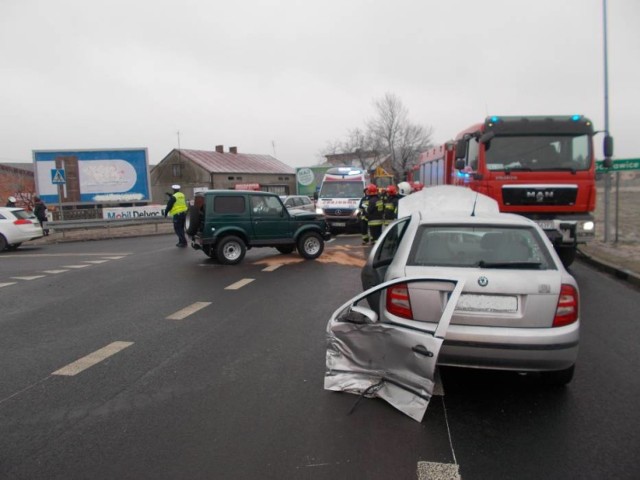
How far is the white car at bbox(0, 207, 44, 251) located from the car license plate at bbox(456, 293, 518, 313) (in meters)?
16.6

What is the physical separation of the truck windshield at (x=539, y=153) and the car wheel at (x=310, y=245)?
4644mm

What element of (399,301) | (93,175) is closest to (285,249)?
(399,301)

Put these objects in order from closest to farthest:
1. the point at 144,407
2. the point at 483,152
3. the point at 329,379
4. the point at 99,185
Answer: the point at 144,407
the point at 329,379
the point at 483,152
the point at 99,185

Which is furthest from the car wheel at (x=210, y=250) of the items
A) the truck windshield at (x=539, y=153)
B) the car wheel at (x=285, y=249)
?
the truck windshield at (x=539, y=153)

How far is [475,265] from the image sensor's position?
159 inches

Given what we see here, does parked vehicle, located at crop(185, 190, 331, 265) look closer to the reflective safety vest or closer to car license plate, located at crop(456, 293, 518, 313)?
the reflective safety vest

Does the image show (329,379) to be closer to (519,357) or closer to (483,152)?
(519,357)

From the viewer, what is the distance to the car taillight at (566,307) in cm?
382

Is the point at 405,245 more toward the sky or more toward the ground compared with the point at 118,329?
more toward the sky

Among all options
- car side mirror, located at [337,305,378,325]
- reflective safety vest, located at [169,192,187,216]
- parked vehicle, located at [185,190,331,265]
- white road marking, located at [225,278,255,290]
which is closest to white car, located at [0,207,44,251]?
reflective safety vest, located at [169,192,187,216]

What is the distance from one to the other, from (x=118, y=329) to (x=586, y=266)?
9464 millimetres

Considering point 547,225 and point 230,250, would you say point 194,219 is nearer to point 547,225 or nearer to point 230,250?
point 230,250

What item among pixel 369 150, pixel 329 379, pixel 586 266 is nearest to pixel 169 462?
pixel 329 379

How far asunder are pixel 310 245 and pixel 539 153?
224 inches
